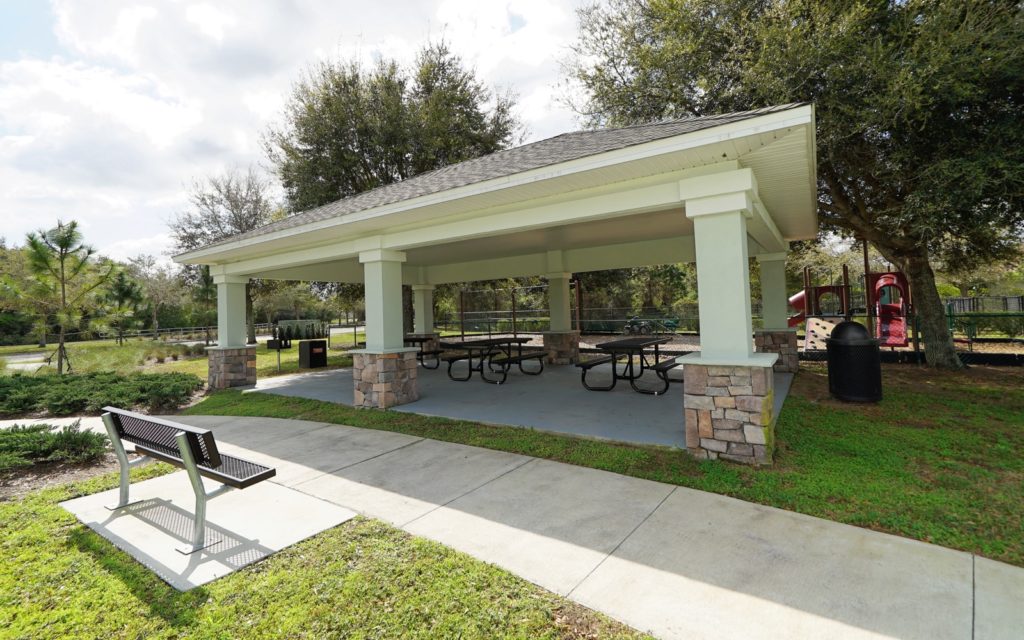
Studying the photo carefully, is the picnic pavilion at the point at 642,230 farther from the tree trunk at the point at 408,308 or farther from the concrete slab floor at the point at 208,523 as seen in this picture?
the tree trunk at the point at 408,308

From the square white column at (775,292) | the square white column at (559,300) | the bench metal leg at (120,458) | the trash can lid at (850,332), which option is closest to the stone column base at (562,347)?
the square white column at (559,300)

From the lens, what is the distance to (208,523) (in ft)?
11.1

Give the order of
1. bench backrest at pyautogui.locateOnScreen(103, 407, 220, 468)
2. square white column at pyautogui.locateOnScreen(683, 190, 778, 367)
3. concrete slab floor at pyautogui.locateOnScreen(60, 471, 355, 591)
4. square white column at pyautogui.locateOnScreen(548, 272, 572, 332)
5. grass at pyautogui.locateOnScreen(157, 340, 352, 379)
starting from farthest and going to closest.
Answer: grass at pyautogui.locateOnScreen(157, 340, 352, 379) → square white column at pyautogui.locateOnScreen(548, 272, 572, 332) → square white column at pyautogui.locateOnScreen(683, 190, 778, 367) → bench backrest at pyautogui.locateOnScreen(103, 407, 220, 468) → concrete slab floor at pyautogui.locateOnScreen(60, 471, 355, 591)

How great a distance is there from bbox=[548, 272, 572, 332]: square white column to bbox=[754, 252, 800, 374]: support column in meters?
4.44

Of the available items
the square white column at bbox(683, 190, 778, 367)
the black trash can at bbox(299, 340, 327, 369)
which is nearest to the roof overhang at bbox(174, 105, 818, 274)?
the square white column at bbox(683, 190, 778, 367)

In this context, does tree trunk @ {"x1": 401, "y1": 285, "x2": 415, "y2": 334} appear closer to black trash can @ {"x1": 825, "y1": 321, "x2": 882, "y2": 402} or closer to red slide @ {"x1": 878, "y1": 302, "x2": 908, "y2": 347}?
black trash can @ {"x1": 825, "y1": 321, "x2": 882, "y2": 402}

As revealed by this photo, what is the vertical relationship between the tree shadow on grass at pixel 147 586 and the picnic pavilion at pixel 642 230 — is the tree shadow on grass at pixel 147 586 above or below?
below

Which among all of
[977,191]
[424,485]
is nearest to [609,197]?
[424,485]

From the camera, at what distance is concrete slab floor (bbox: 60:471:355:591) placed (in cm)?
282

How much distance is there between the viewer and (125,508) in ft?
12.1

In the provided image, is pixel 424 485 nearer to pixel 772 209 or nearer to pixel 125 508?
pixel 125 508

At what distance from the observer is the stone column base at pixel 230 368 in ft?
32.7

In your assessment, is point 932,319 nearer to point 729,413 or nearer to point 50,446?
point 729,413

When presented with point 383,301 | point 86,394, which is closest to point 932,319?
point 383,301
